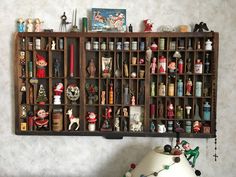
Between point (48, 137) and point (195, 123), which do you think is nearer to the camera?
point (195, 123)

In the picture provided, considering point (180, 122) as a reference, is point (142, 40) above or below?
above

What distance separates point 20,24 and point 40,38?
Answer: 15 cm

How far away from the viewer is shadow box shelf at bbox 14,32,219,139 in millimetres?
1573

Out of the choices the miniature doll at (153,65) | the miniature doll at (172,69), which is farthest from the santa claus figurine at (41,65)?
the miniature doll at (172,69)

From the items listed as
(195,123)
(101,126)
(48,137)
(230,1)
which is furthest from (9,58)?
(230,1)

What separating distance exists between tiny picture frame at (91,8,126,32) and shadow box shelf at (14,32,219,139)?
0.18 feet

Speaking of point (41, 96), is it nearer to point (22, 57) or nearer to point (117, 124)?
point (22, 57)

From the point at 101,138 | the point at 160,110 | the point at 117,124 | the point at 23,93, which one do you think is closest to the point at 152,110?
the point at 160,110

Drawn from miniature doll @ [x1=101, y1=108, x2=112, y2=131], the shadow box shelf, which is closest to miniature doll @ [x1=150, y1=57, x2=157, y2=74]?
the shadow box shelf

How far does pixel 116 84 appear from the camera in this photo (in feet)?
5.32

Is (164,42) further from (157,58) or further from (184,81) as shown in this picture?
(184,81)

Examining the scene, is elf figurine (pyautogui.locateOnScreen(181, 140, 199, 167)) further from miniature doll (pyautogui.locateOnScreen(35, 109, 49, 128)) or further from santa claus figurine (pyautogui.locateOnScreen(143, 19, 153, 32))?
miniature doll (pyautogui.locateOnScreen(35, 109, 49, 128))

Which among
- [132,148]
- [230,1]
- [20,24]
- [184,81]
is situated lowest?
[132,148]

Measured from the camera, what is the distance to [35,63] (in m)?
1.61
